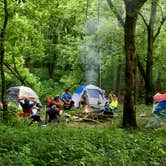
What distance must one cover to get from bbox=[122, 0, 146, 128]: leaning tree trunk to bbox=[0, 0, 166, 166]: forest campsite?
0.03 meters

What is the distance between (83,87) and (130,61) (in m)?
11.9

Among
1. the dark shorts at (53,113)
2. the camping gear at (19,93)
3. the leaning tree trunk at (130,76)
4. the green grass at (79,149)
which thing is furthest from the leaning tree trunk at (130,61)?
the camping gear at (19,93)

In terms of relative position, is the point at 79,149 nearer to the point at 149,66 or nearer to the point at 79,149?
the point at 79,149

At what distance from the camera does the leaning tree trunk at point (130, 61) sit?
48.3 feet

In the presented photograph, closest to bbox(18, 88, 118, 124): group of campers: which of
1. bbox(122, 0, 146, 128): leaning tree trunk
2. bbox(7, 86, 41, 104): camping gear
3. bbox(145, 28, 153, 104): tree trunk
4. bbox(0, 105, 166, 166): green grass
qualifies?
bbox(7, 86, 41, 104): camping gear

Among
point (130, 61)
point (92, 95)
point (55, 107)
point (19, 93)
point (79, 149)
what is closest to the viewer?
point (79, 149)

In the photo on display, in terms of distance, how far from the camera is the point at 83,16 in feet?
115

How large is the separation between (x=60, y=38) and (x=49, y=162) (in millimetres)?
31839

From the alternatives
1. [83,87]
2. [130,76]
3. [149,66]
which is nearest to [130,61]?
[130,76]

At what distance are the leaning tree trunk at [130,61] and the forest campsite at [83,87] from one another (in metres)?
0.03

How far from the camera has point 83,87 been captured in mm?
26781

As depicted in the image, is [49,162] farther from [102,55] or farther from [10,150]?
[102,55]

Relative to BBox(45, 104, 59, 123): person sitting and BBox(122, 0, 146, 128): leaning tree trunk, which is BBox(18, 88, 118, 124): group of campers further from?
BBox(122, 0, 146, 128): leaning tree trunk

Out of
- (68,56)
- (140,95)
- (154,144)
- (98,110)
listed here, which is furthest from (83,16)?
(154,144)
